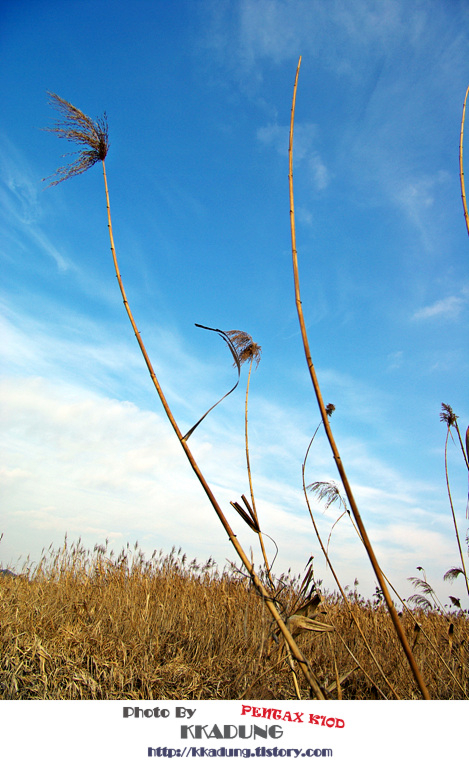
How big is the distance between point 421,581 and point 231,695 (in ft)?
9.03

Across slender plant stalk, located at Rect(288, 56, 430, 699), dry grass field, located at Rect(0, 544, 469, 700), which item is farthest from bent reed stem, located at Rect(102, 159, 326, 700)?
dry grass field, located at Rect(0, 544, 469, 700)

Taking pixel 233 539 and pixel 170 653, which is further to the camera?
pixel 170 653

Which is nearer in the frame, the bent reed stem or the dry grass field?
the bent reed stem

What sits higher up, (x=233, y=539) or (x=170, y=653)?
(x=233, y=539)

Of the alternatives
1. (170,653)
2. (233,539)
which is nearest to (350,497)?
(233,539)

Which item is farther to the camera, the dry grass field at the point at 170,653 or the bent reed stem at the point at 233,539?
the dry grass field at the point at 170,653

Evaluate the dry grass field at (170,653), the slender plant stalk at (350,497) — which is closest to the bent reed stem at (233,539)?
the slender plant stalk at (350,497)

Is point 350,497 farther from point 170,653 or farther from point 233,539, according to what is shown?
point 170,653

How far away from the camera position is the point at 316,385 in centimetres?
83

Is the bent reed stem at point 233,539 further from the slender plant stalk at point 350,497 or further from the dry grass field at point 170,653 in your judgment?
the dry grass field at point 170,653

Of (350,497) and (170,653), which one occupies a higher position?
(350,497)

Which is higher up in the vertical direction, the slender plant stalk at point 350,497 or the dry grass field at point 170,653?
the slender plant stalk at point 350,497

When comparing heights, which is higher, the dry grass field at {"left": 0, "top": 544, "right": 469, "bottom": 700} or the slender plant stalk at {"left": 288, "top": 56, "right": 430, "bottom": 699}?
the slender plant stalk at {"left": 288, "top": 56, "right": 430, "bottom": 699}

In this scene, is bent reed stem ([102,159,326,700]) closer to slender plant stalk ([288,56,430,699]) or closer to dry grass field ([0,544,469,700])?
slender plant stalk ([288,56,430,699])
